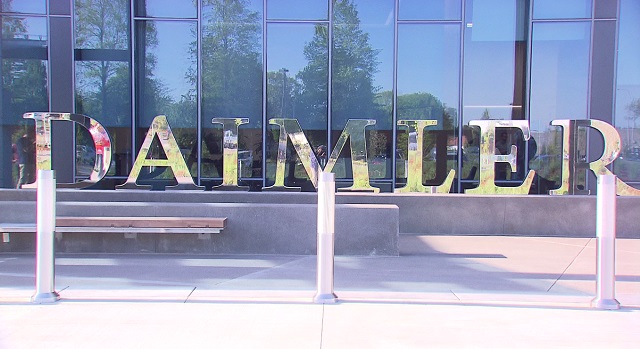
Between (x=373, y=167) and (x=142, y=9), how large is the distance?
770 centimetres

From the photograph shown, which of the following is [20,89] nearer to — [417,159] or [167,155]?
[167,155]

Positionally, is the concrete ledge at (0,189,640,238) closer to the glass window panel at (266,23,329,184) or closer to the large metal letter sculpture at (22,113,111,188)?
the large metal letter sculpture at (22,113,111,188)

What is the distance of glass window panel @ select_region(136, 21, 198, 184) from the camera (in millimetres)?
14594

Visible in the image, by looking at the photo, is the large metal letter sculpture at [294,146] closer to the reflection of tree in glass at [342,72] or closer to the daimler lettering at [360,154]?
the daimler lettering at [360,154]

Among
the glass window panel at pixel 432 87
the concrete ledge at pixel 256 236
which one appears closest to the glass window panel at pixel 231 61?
the glass window panel at pixel 432 87

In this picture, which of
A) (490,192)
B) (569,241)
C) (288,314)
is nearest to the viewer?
(288,314)

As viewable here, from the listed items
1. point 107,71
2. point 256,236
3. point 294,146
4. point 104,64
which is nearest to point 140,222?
point 256,236

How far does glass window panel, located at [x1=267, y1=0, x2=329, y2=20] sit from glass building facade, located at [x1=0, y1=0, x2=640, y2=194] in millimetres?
38

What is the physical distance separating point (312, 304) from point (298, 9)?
11088mm

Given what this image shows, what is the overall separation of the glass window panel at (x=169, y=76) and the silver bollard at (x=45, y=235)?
31.3 ft

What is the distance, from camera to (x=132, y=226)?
774cm

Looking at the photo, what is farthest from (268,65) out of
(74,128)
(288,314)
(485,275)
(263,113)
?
(288,314)

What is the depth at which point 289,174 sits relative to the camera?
48.0ft

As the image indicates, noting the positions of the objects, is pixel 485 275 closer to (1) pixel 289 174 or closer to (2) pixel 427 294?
(2) pixel 427 294
